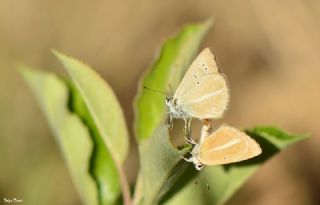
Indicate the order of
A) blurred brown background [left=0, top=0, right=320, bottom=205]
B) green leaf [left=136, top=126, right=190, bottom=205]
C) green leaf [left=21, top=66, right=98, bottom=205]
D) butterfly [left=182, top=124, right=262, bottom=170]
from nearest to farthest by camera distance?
green leaf [left=136, top=126, right=190, bottom=205] → butterfly [left=182, top=124, right=262, bottom=170] → green leaf [left=21, top=66, right=98, bottom=205] → blurred brown background [left=0, top=0, right=320, bottom=205]

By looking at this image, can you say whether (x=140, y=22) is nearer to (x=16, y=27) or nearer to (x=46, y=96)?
(x=16, y=27)

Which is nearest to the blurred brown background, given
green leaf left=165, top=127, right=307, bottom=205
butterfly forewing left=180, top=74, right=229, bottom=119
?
butterfly forewing left=180, top=74, right=229, bottom=119

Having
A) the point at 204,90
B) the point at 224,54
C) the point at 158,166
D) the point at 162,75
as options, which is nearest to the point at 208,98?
the point at 204,90

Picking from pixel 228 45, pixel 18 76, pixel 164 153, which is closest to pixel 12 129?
pixel 18 76

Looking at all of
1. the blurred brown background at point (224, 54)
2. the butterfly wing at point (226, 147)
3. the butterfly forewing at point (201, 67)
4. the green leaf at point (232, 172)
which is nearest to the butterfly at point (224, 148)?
the butterfly wing at point (226, 147)

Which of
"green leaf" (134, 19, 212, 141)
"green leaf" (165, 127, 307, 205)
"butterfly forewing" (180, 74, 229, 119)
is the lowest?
"green leaf" (165, 127, 307, 205)

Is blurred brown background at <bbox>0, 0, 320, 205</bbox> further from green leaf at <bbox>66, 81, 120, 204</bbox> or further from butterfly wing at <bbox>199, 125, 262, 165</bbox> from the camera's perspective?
butterfly wing at <bbox>199, 125, 262, 165</bbox>

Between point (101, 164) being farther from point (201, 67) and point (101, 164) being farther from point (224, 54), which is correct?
point (224, 54)
